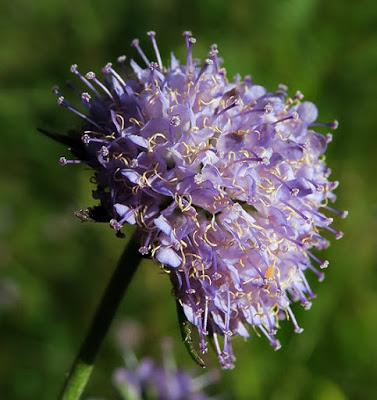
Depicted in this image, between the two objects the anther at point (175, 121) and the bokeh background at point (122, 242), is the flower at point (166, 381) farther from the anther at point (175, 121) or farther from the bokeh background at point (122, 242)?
the anther at point (175, 121)

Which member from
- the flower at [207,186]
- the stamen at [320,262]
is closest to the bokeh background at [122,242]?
the stamen at [320,262]

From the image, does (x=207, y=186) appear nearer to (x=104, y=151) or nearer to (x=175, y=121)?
(x=175, y=121)

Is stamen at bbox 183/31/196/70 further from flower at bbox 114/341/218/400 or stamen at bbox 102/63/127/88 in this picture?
flower at bbox 114/341/218/400

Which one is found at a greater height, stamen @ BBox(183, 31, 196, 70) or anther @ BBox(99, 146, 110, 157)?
stamen @ BBox(183, 31, 196, 70)

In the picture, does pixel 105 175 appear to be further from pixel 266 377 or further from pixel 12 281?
pixel 12 281

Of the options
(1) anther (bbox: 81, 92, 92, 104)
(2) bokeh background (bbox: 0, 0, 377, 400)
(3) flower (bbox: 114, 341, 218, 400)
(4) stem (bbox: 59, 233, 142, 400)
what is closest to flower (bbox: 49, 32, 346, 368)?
(1) anther (bbox: 81, 92, 92, 104)

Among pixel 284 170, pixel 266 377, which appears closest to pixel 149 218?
pixel 284 170
